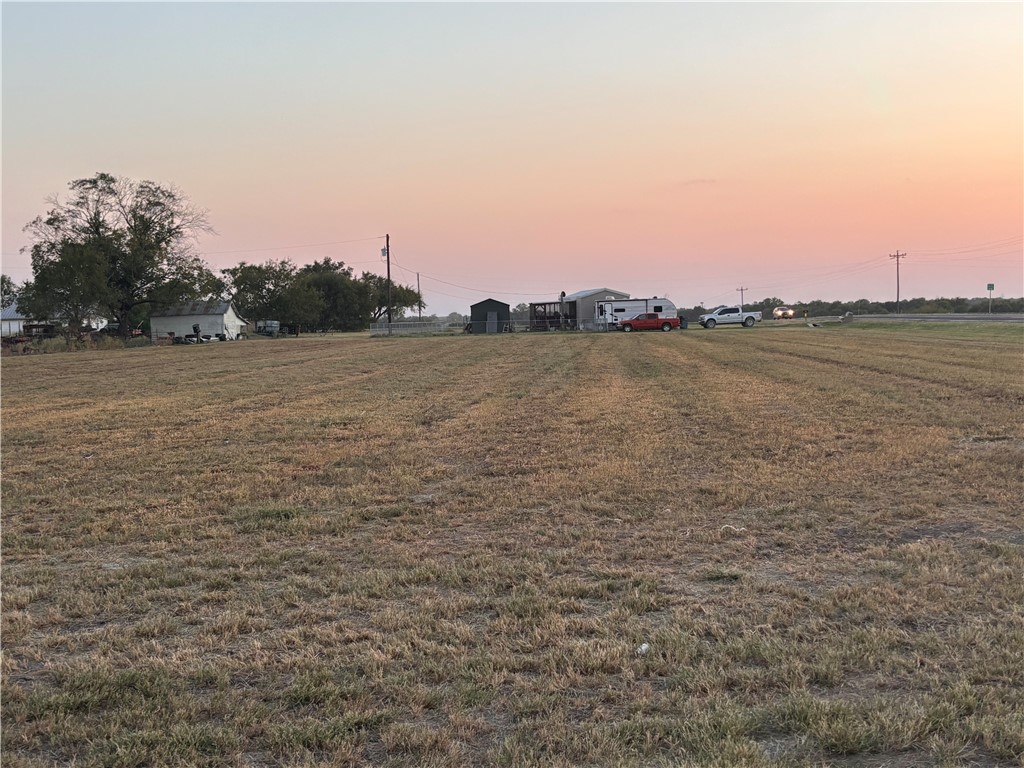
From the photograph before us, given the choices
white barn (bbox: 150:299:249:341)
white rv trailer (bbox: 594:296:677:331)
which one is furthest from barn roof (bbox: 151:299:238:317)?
white rv trailer (bbox: 594:296:677:331)

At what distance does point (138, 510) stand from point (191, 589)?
76.9 inches

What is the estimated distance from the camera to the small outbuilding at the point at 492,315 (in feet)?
181

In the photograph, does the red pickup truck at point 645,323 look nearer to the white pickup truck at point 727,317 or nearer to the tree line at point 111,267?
the white pickup truck at point 727,317

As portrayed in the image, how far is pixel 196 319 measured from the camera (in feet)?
184

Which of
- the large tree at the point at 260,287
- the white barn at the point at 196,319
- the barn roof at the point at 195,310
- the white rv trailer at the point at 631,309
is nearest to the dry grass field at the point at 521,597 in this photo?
the white rv trailer at the point at 631,309

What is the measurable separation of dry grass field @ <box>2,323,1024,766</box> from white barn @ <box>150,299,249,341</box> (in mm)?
51448

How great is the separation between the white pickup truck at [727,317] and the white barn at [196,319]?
39123mm

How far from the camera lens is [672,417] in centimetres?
952

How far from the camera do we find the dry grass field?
2.38 metres

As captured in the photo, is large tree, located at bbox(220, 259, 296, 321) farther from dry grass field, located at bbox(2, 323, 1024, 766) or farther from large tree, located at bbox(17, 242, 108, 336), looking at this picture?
dry grass field, located at bbox(2, 323, 1024, 766)

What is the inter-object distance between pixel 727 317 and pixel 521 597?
2069 inches

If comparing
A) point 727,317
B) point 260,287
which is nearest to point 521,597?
point 727,317

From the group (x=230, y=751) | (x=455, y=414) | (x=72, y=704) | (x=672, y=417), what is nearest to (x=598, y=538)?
(x=230, y=751)

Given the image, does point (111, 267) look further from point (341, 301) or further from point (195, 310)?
point (341, 301)
